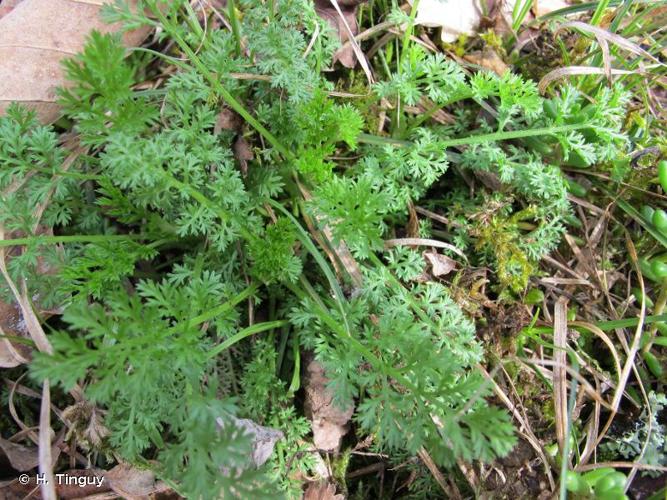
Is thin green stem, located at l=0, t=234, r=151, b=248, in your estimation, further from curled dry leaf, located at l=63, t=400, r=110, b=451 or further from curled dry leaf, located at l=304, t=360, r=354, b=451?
curled dry leaf, located at l=304, t=360, r=354, b=451

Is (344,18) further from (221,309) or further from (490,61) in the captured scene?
(221,309)

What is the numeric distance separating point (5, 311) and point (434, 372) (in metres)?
2.08

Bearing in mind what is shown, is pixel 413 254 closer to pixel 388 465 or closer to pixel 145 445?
pixel 388 465

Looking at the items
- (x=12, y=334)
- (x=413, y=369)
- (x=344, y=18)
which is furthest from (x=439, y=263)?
(x=12, y=334)

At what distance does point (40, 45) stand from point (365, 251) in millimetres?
1970

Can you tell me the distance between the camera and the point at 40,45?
277 centimetres

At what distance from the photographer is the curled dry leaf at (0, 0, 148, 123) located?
8.94 feet

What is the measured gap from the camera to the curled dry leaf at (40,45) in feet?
8.94

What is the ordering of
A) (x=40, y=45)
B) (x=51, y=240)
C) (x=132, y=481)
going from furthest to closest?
(x=40, y=45) → (x=132, y=481) → (x=51, y=240)

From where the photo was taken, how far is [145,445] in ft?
7.63

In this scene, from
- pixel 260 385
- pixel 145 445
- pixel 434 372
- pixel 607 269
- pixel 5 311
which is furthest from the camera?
pixel 607 269

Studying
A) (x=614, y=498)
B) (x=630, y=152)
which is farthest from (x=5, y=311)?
(x=630, y=152)

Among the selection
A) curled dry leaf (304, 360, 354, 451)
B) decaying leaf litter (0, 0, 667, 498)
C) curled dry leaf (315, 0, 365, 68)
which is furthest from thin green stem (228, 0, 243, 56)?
curled dry leaf (304, 360, 354, 451)

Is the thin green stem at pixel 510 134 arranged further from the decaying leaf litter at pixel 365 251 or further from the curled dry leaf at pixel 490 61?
the curled dry leaf at pixel 490 61
